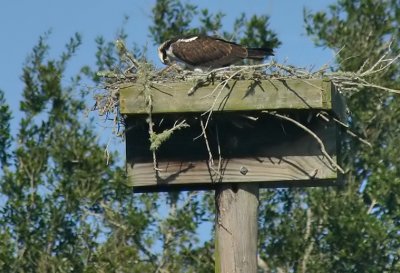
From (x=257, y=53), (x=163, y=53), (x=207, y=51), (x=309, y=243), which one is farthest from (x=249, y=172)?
(x=309, y=243)

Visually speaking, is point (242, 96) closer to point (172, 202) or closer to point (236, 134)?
point (236, 134)

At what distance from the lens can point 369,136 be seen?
54.0ft

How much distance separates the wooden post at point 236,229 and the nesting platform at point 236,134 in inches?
2.0

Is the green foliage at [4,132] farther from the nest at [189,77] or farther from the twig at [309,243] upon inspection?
the nest at [189,77]

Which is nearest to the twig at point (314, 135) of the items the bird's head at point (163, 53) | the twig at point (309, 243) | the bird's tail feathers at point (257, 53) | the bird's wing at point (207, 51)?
the bird's wing at point (207, 51)

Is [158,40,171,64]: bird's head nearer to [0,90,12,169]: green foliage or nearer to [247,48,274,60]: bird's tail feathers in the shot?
[247,48,274,60]: bird's tail feathers

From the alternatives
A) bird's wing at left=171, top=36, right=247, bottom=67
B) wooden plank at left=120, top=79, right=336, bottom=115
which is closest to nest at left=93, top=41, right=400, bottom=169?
wooden plank at left=120, top=79, right=336, bottom=115

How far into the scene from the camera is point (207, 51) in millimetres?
8039

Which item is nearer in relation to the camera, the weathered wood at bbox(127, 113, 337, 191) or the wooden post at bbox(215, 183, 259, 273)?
the wooden post at bbox(215, 183, 259, 273)

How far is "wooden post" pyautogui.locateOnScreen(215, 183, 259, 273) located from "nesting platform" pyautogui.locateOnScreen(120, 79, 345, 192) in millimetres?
51

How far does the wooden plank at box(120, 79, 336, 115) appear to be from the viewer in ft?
15.2

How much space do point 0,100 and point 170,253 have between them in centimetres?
269

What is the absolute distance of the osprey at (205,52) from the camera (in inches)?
310

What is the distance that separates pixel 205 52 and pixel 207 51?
0.18 ft
